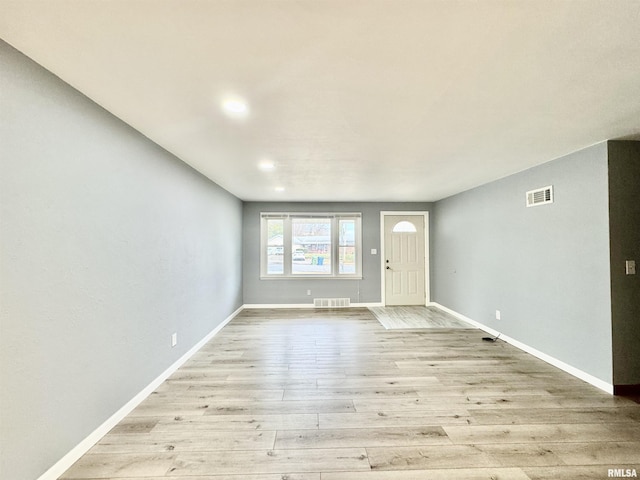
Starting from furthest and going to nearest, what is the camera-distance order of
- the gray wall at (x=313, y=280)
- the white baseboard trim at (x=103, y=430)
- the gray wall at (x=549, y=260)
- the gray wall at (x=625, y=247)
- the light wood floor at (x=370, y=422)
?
1. the gray wall at (x=313, y=280)
2. the gray wall at (x=549, y=260)
3. the gray wall at (x=625, y=247)
4. the light wood floor at (x=370, y=422)
5. the white baseboard trim at (x=103, y=430)

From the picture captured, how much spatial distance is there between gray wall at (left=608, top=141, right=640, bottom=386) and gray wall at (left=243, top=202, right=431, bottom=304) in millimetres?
3789

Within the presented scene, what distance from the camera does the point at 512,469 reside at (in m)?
1.72

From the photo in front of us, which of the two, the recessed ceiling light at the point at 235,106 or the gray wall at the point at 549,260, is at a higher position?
the recessed ceiling light at the point at 235,106

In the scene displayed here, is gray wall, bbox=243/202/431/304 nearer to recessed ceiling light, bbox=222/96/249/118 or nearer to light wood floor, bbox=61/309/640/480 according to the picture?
light wood floor, bbox=61/309/640/480

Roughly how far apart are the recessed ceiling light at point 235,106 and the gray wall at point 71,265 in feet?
2.98

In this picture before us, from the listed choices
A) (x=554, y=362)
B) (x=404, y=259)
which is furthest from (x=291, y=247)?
(x=554, y=362)

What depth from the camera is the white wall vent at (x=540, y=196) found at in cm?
324

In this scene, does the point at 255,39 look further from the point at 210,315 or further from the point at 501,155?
the point at 210,315

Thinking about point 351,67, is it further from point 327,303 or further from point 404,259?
point 404,259

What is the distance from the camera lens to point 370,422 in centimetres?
218

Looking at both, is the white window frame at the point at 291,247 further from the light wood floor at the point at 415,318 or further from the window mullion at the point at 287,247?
the light wood floor at the point at 415,318

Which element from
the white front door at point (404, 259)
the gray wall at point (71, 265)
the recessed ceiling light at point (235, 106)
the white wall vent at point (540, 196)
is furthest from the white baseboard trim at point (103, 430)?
the white wall vent at point (540, 196)

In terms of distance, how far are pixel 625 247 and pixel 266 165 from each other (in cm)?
370

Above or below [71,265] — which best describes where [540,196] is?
above
